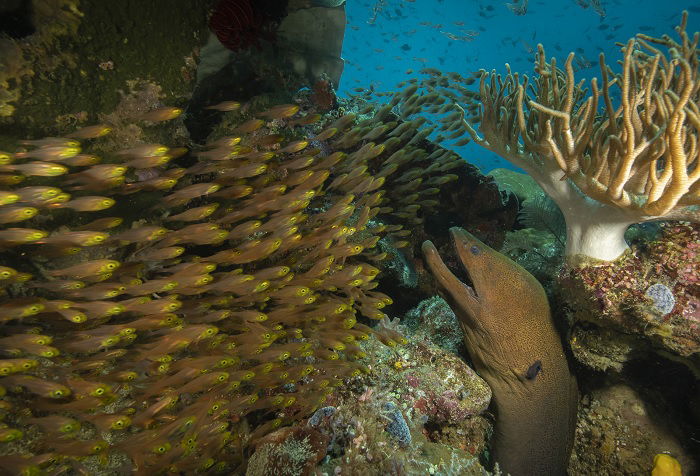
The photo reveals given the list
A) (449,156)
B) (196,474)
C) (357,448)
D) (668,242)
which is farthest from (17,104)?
(668,242)

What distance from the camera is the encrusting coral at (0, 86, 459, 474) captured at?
2.98 meters

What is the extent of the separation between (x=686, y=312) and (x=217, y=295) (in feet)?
A: 14.4

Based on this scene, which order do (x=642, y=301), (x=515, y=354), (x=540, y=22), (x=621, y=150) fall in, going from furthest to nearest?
1. (x=540, y=22)
2. (x=515, y=354)
3. (x=642, y=301)
4. (x=621, y=150)

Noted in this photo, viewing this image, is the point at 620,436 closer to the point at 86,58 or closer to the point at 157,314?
the point at 157,314

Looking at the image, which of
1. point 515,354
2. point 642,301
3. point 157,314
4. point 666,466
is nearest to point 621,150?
point 642,301

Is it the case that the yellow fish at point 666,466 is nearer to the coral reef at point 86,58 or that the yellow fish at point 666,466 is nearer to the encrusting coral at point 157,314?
the encrusting coral at point 157,314

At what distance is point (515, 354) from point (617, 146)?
2.21m

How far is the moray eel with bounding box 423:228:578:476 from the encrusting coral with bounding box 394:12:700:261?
0.81m

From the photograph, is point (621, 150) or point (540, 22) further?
point (540, 22)

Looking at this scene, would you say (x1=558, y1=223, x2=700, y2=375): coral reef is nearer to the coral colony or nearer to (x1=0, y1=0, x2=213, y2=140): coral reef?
the coral colony

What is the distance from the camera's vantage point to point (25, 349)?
2.89m

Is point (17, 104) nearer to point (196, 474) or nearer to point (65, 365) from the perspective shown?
point (65, 365)

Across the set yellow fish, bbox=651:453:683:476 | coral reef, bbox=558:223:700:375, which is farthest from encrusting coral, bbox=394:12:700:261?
yellow fish, bbox=651:453:683:476

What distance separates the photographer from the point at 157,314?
338 centimetres
